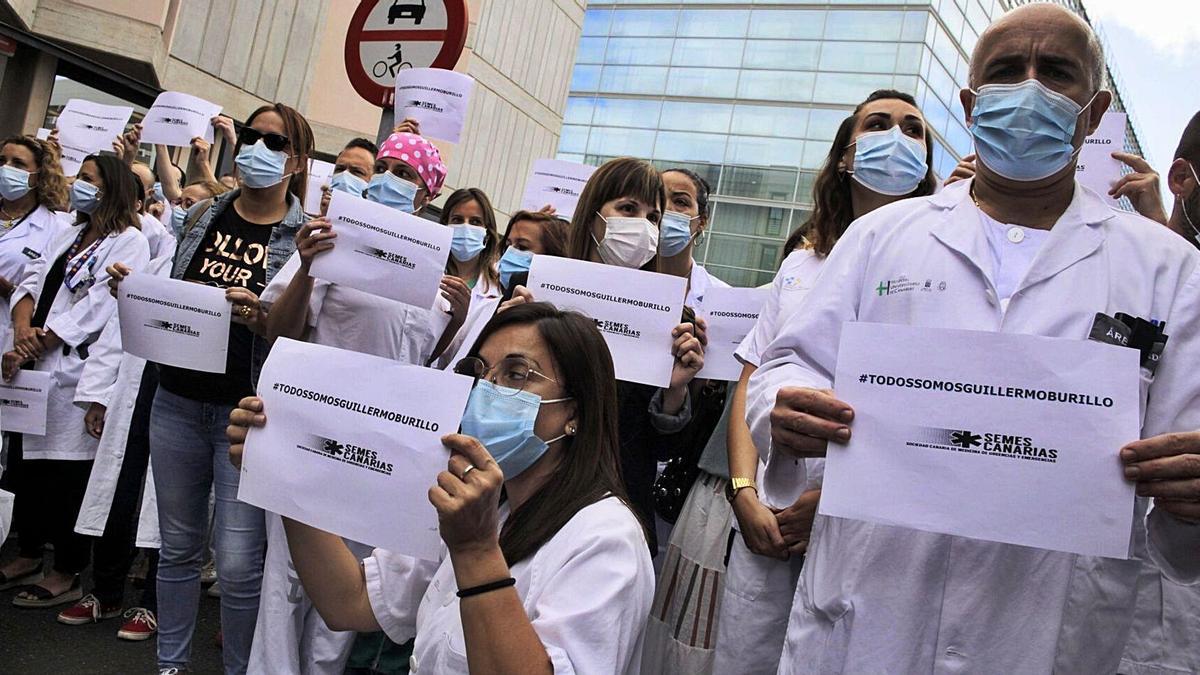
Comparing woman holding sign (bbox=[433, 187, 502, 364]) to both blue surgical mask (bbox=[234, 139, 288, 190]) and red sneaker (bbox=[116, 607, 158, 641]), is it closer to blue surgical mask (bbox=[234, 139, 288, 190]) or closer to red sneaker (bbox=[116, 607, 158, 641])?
blue surgical mask (bbox=[234, 139, 288, 190])

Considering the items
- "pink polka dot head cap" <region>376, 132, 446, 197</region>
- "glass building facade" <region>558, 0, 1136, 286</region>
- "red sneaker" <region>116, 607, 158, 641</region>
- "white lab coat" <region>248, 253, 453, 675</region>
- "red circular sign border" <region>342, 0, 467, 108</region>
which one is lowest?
"red sneaker" <region>116, 607, 158, 641</region>

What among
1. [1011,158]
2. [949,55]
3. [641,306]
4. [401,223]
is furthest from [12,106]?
[949,55]

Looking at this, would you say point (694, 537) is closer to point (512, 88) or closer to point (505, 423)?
point (505, 423)

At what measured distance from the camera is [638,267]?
384 centimetres

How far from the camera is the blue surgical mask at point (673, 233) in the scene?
4.21m

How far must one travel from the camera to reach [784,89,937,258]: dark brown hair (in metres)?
3.29

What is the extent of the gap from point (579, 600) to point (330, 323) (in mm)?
2297

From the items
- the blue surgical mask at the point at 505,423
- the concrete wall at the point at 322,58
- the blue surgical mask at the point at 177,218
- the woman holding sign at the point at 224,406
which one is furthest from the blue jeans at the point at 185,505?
the concrete wall at the point at 322,58

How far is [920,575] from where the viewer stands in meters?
1.77

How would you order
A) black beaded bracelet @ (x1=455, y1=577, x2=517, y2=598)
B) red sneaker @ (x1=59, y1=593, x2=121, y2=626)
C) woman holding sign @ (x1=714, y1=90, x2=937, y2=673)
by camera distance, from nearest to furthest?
black beaded bracelet @ (x1=455, y1=577, x2=517, y2=598)
woman holding sign @ (x1=714, y1=90, x2=937, y2=673)
red sneaker @ (x1=59, y1=593, x2=121, y2=626)

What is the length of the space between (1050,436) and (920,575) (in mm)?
410

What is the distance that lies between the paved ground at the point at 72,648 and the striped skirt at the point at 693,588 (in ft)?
7.94

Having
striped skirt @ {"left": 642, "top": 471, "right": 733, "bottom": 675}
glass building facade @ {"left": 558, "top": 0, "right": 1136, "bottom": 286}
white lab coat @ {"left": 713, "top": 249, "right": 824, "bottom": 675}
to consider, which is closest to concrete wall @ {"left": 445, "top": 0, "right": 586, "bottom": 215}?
glass building facade @ {"left": 558, "top": 0, "right": 1136, "bottom": 286}

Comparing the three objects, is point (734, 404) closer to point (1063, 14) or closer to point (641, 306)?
point (641, 306)
